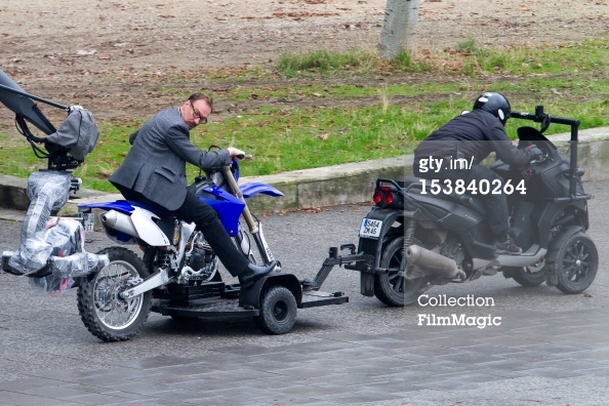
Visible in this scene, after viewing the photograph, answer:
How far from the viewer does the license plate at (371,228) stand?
32.6 feet

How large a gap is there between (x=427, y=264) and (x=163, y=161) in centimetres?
217

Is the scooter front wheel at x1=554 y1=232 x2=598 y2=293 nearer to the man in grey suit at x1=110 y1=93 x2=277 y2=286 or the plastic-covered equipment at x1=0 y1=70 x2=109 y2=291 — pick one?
the man in grey suit at x1=110 y1=93 x2=277 y2=286

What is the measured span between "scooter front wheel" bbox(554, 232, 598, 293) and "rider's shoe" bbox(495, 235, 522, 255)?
1.17 ft

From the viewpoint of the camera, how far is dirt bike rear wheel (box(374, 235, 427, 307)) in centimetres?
999

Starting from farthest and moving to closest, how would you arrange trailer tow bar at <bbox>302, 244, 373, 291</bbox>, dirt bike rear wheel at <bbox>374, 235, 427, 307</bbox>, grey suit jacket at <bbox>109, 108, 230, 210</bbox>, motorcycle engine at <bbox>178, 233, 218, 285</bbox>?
1. dirt bike rear wheel at <bbox>374, 235, 427, 307</bbox>
2. trailer tow bar at <bbox>302, 244, 373, 291</bbox>
3. motorcycle engine at <bbox>178, 233, 218, 285</bbox>
4. grey suit jacket at <bbox>109, 108, 230, 210</bbox>

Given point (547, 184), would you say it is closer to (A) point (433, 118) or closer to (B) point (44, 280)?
(B) point (44, 280)

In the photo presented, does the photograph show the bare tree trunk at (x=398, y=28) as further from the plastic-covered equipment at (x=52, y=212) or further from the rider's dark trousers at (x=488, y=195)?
the plastic-covered equipment at (x=52, y=212)

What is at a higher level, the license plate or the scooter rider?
the scooter rider

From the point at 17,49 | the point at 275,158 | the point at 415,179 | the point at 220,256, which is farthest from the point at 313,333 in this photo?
the point at 17,49

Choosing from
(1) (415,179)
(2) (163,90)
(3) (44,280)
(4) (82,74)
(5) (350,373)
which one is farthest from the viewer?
(4) (82,74)

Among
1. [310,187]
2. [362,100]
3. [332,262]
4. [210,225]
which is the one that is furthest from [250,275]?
[362,100]

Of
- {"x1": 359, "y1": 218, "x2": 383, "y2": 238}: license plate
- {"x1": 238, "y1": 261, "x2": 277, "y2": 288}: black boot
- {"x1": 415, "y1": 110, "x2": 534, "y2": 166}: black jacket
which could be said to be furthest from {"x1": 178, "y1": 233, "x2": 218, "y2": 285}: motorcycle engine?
{"x1": 415, "y1": 110, "x2": 534, "y2": 166}: black jacket

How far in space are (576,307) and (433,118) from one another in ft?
20.0

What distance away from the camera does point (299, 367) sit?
8.43m
